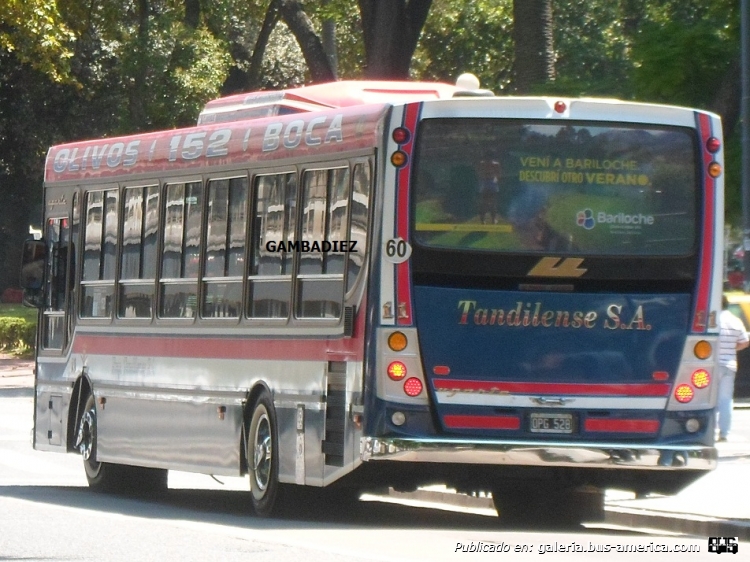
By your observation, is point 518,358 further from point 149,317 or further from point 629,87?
point 629,87

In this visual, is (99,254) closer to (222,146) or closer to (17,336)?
(222,146)

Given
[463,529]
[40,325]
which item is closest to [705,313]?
[463,529]

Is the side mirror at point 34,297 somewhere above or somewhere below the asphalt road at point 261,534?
above

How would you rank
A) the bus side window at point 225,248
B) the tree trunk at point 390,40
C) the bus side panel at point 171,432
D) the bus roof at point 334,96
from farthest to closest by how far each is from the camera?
the tree trunk at point 390,40
the bus side panel at point 171,432
the bus side window at point 225,248
the bus roof at point 334,96

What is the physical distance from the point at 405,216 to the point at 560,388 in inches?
58.3

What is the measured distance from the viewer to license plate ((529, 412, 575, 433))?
11.2 metres

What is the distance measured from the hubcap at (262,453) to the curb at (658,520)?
8.04 ft

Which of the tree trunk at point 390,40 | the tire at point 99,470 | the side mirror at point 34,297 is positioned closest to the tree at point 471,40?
the tree trunk at point 390,40

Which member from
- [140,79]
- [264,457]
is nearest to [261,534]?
[264,457]

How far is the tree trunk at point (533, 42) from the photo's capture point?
22375 millimetres

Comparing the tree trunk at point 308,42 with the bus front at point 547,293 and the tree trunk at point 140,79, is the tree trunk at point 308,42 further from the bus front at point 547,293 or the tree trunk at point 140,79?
the bus front at point 547,293

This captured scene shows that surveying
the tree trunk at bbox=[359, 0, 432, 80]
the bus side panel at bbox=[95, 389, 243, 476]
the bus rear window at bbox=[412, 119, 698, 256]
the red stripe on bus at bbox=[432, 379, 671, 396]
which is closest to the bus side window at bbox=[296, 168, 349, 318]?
the bus rear window at bbox=[412, 119, 698, 256]

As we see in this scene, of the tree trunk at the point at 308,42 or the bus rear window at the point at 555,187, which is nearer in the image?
the bus rear window at the point at 555,187

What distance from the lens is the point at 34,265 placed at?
15969 mm
